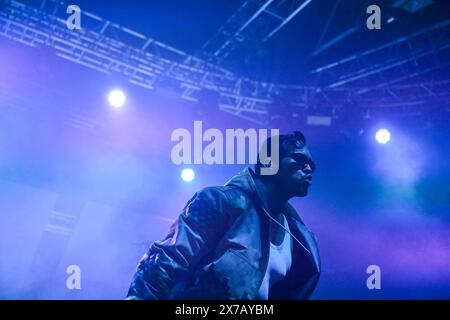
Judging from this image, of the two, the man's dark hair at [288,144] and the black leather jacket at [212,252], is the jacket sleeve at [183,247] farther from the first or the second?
the man's dark hair at [288,144]

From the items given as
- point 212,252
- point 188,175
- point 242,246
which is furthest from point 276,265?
point 188,175

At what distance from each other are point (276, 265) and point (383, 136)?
4100mm

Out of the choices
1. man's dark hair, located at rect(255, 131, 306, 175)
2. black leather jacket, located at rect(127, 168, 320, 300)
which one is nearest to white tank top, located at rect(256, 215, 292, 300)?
black leather jacket, located at rect(127, 168, 320, 300)

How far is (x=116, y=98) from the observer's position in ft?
19.4

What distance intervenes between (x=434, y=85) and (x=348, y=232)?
2464mm

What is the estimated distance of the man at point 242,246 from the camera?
85.2 inches

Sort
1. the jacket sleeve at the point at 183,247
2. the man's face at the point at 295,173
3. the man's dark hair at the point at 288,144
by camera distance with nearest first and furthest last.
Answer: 1. the jacket sleeve at the point at 183,247
2. the man's face at the point at 295,173
3. the man's dark hair at the point at 288,144

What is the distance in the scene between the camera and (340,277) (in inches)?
223

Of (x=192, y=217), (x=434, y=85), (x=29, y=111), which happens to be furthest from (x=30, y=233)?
(x=434, y=85)

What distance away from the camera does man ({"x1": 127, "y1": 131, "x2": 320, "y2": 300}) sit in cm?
216

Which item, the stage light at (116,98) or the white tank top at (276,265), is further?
the stage light at (116,98)

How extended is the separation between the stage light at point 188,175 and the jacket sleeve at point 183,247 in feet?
11.2

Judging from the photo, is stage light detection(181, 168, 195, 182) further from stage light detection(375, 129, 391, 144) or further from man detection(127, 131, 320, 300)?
man detection(127, 131, 320, 300)
